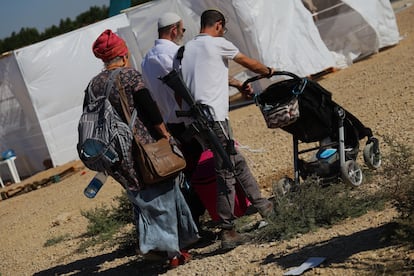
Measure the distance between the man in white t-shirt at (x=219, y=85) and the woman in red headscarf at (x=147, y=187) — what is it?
32 centimetres

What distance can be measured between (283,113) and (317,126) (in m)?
0.50

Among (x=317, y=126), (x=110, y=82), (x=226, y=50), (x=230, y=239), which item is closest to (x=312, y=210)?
(x=230, y=239)

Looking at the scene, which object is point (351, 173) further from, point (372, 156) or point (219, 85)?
point (219, 85)

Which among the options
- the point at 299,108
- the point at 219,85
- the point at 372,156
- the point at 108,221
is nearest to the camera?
the point at 219,85

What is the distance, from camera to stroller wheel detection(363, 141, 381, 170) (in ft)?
21.7

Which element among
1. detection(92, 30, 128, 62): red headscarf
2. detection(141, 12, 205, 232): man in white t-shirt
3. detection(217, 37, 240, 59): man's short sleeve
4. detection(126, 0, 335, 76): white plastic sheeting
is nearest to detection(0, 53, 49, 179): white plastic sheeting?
detection(126, 0, 335, 76): white plastic sheeting

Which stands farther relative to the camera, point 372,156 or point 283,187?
point 372,156

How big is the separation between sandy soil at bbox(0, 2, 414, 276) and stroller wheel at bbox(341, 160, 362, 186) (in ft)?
0.30

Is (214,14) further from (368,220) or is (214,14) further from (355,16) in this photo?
(355,16)

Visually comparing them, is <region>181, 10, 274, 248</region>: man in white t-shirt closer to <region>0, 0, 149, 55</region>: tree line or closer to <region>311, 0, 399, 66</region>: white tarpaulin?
<region>311, 0, 399, 66</region>: white tarpaulin

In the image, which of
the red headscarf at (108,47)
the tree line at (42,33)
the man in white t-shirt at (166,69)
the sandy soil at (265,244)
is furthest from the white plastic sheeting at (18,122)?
the tree line at (42,33)

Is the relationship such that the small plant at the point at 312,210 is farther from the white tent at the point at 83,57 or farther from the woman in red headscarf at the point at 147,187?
the white tent at the point at 83,57

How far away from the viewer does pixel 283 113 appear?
20.2 ft

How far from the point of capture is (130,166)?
18.7 ft
